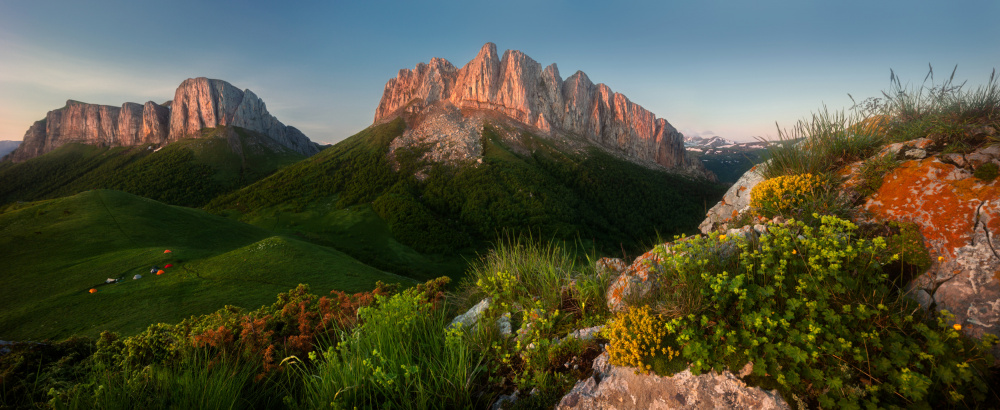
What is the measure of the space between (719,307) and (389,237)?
60422 mm

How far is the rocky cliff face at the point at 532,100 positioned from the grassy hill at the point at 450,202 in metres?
26.6

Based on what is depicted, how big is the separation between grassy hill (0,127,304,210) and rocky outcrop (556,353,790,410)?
124 metres

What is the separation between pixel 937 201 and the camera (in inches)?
162

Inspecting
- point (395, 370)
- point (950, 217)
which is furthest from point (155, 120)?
point (950, 217)

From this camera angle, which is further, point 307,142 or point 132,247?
point 307,142

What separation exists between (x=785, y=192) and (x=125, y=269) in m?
28.8

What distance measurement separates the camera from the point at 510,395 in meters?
3.36

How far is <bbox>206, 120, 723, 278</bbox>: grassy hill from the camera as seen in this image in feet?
194

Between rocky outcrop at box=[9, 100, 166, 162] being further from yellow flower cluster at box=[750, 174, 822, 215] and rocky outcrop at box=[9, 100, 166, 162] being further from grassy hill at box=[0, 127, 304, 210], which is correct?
yellow flower cluster at box=[750, 174, 822, 215]

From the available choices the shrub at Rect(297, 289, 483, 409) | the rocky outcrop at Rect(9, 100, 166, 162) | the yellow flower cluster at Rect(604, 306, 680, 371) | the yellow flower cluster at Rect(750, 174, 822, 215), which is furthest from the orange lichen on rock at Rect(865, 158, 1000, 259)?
the rocky outcrop at Rect(9, 100, 166, 162)

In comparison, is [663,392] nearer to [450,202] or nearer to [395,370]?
[395,370]

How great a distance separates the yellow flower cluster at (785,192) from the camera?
5172 millimetres

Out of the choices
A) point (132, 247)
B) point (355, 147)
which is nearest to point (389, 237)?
point (132, 247)

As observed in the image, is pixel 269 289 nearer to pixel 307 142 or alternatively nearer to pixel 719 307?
pixel 719 307
